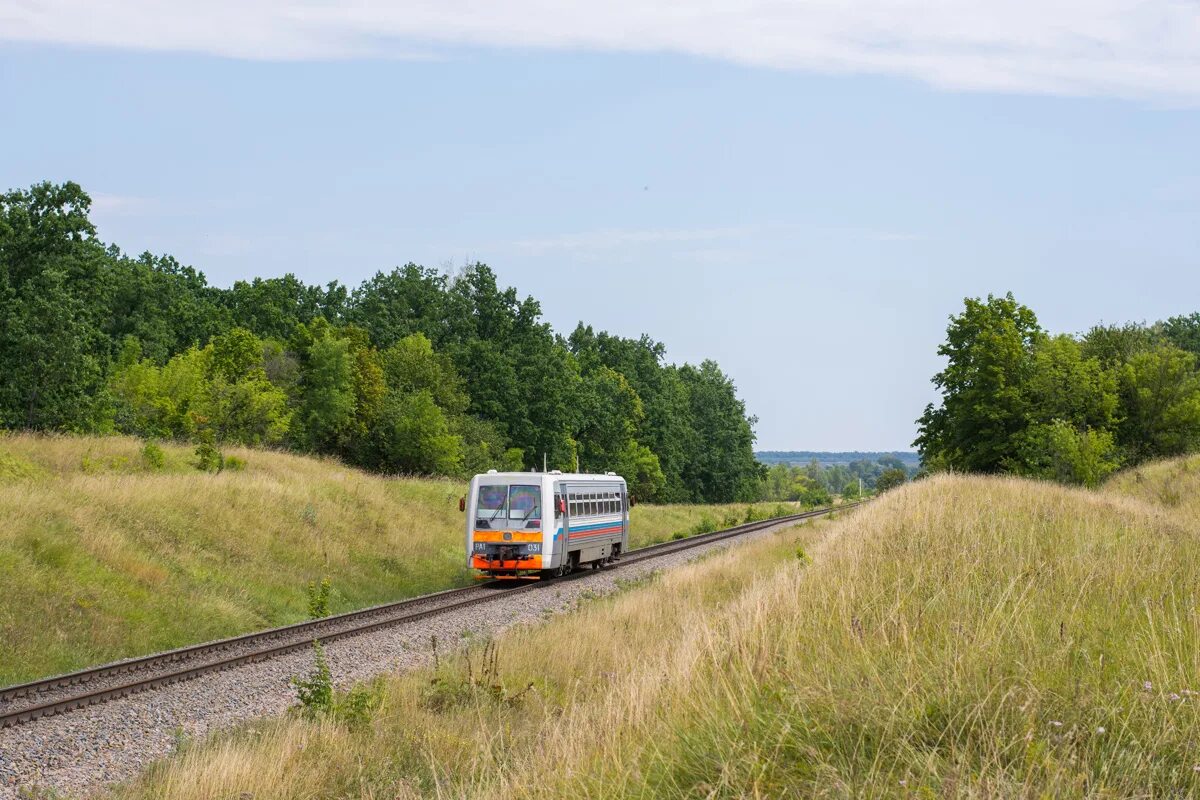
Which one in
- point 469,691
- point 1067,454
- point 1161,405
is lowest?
point 469,691

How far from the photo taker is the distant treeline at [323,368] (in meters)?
46.0

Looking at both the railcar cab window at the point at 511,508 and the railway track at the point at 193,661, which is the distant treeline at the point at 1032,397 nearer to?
the railcar cab window at the point at 511,508

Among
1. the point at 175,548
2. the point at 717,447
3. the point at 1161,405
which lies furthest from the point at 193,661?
the point at 717,447

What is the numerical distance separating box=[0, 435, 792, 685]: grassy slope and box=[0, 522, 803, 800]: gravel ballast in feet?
9.12

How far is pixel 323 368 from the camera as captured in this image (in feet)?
235

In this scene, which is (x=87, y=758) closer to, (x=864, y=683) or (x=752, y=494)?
(x=864, y=683)

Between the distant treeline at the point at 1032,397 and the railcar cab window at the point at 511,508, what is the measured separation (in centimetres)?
3289

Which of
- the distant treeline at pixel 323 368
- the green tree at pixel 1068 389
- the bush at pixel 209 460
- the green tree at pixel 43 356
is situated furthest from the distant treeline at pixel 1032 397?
the green tree at pixel 43 356

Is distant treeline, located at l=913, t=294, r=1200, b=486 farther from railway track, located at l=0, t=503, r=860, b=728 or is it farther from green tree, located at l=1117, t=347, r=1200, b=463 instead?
railway track, located at l=0, t=503, r=860, b=728

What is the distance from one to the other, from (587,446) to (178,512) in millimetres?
72145

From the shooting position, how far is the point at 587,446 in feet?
312

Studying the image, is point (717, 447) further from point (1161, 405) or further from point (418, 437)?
point (1161, 405)

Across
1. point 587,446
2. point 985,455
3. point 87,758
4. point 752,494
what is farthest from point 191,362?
point 752,494

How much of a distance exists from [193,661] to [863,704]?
11.9 meters
